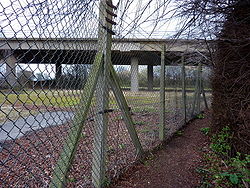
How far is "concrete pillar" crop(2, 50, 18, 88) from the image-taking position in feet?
3.41

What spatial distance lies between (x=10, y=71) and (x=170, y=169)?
2.75 metres

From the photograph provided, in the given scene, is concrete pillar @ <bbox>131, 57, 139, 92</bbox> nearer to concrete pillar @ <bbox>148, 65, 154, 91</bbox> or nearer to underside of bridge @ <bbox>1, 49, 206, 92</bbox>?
underside of bridge @ <bbox>1, 49, 206, 92</bbox>

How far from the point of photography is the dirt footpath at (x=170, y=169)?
2658 millimetres

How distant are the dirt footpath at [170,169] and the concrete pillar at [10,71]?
1.85 meters

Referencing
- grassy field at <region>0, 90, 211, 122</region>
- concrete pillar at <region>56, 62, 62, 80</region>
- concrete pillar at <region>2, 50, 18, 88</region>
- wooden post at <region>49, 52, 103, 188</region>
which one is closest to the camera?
concrete pillar at <region>2, 50, 18, 88</region>

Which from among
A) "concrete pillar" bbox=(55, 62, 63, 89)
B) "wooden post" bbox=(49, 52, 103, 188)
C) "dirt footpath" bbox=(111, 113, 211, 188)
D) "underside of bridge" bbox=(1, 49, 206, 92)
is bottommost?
"dirt footpath" bbox=(111, 113, 211, 188)

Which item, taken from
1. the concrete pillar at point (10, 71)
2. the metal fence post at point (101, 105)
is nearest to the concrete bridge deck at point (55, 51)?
the concrete pillar at point (10, 71)

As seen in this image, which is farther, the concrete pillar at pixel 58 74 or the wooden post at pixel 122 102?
the wooden post at pixel 122 102

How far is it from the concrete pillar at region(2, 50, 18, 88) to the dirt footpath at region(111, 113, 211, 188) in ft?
6.08

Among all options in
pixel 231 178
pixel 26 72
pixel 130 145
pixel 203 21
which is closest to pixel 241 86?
pixel 203 21

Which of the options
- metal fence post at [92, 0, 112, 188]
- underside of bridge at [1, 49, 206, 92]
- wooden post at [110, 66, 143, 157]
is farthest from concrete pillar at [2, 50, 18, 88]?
wooden post at [110, 66, 143, 157]

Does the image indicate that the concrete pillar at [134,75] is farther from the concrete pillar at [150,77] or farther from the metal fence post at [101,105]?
the metal fence post at [101,105]

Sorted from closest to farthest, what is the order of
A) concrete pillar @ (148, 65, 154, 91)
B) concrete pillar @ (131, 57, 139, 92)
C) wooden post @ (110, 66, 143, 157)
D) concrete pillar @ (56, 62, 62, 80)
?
concrete pillar @ (56, 62, 62, 80), wooden post @ (110, 66, 143, 157), concrete pillar @ (131, 57, 139, 92), concrete pillar @ (148, 65, 154, 91)

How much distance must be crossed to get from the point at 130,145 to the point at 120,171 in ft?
2.03
